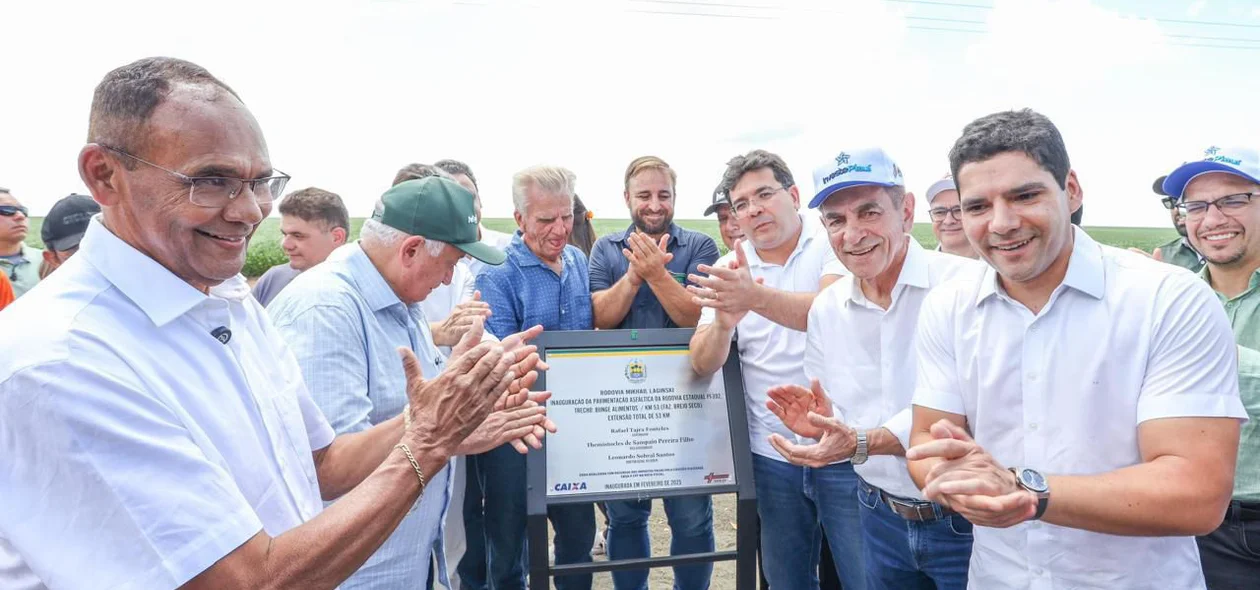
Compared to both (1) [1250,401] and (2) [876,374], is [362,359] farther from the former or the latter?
(1) [1250,401]

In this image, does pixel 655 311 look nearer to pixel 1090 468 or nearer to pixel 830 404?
pixel 830 404

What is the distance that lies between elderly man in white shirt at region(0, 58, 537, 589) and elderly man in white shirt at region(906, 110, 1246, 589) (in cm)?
144

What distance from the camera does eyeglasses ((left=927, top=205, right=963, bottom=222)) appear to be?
485 centimetres

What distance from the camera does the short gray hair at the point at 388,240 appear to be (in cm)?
277

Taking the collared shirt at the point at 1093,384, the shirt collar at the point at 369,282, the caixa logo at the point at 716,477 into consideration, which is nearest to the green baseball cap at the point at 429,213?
the shirt collar at the point at 369,282

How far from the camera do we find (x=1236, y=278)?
310 cm

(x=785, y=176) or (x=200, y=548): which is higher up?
(x=785, y=176)

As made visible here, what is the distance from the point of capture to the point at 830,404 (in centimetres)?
296

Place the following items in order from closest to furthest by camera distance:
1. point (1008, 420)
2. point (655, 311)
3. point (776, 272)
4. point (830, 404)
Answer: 1. point (1008, 420)
2. point (830, 404)
3. point (776, 272)
4. point (655, 311)

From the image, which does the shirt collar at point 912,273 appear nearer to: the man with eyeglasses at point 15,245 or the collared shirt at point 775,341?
the collared shirt at point 775,341

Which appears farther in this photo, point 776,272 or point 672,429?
point 776,272

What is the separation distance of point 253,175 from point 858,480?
8.87 feet

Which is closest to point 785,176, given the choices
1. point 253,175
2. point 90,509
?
point 253,175

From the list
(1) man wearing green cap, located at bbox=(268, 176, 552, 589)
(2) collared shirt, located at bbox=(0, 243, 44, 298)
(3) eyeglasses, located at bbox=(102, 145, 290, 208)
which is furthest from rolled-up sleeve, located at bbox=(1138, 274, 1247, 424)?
(2) collared shirt, located at bbox=(0, 243, 44, 298)
